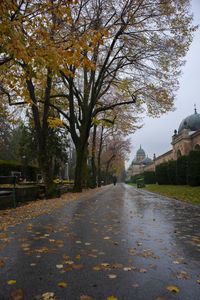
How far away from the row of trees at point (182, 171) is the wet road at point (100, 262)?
16649 mm

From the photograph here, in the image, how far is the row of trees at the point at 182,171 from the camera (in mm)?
21016

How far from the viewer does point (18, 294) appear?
7.59ft

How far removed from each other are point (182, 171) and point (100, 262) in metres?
24.9

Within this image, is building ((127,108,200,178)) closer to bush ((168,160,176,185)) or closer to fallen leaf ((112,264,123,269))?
bush ((168,160,176,185))

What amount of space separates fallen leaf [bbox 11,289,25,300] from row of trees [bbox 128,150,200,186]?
20.5 m

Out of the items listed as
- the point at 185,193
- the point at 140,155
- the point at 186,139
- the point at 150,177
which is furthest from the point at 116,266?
the point at 140,155

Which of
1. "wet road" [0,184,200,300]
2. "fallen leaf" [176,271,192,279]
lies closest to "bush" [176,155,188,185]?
"wet road" [0,184,200,300]

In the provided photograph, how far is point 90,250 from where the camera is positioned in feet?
12.3

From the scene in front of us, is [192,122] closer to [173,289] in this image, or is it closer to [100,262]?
[100,262]

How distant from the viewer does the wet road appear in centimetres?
240

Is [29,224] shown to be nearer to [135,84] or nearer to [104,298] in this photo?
[104,298]

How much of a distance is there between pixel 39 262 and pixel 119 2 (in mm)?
13389

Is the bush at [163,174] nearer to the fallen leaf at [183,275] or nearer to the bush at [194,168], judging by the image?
the bush at [194,168]

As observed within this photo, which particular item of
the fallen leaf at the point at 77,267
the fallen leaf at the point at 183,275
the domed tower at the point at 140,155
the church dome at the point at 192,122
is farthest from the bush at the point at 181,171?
the domed tower at the point at 140,155
